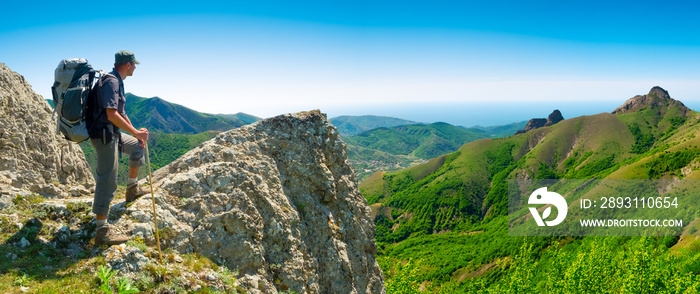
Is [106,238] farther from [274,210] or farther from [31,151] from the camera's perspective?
[31,151]

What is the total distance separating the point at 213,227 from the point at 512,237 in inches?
6136

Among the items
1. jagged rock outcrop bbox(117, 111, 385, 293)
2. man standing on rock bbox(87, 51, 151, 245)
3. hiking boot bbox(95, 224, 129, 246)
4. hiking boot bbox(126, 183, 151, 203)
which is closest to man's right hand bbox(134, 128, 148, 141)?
man standing on rock bbox(87, 51, 151, 245)

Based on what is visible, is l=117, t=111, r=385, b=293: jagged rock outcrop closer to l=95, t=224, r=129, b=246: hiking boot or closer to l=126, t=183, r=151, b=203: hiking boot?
l=126, t=183, r=151, b=203: hiking boot

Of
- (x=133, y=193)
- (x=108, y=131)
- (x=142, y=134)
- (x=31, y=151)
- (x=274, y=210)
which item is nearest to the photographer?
(x=108, y=131)

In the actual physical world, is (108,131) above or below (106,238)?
above

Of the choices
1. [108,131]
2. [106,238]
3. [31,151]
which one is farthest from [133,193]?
[31,151]

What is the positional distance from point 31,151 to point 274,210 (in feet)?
27.9

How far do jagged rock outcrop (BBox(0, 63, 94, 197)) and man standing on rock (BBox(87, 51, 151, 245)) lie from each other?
3.47m

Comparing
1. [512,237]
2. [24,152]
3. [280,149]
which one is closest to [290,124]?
[280,149]

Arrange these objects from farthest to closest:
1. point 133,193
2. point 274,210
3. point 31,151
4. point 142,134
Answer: point 274,210
point 31,151
point 133,193
point 142,134

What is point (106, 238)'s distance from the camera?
26.2 ft

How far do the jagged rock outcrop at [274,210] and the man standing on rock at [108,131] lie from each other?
0.65 m

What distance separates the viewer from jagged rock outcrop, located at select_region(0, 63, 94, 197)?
10.0 m

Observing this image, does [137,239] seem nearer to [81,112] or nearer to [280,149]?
[81,112]
